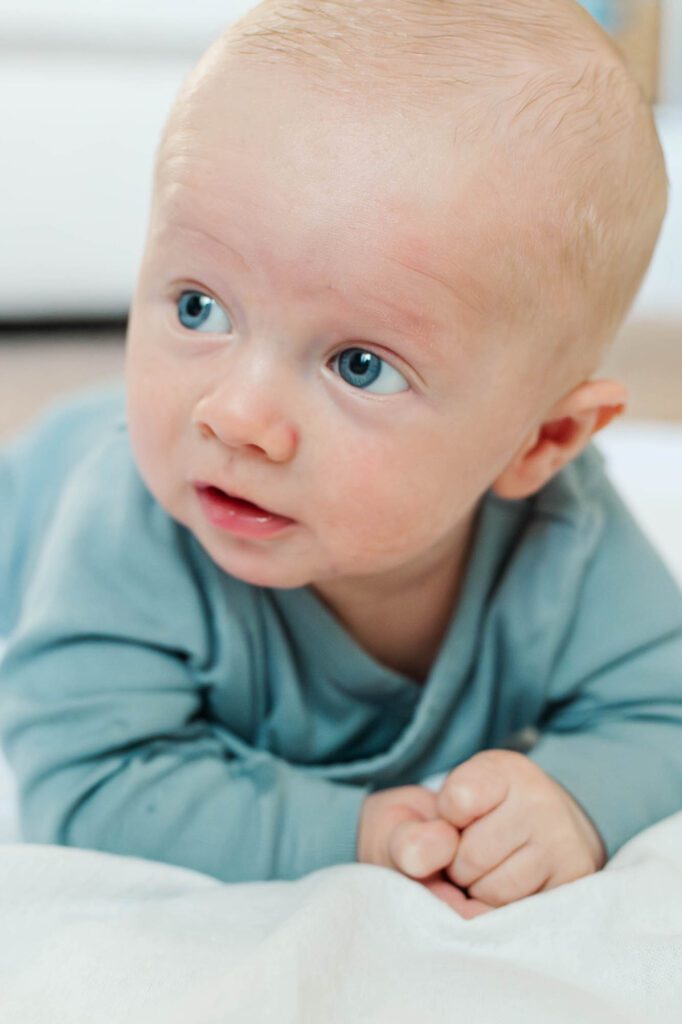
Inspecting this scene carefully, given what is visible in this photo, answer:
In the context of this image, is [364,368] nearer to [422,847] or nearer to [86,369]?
A: [422,847]

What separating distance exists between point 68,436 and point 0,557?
108mm

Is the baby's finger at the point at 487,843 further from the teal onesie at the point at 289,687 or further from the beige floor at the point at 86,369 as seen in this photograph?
the beige floor at the point at 86,369

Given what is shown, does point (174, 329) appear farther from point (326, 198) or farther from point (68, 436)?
point (68, 436)

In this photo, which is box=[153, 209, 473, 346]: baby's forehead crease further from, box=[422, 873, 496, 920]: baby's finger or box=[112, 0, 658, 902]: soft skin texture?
box=[422, 873, 496, 920]: baby's finger

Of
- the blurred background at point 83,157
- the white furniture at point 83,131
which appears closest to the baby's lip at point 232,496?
the blurred background at point 83,157

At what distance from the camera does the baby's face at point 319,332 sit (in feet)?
1.98

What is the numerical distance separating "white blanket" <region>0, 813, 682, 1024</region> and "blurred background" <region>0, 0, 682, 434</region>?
4.27 ft

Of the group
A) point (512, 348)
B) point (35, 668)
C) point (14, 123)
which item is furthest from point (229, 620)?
point (14, 123)

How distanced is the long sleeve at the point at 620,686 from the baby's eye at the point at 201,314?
0.31 m

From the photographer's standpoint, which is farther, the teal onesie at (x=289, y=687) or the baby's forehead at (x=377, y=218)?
the teal onesie at (x=289, y=687)

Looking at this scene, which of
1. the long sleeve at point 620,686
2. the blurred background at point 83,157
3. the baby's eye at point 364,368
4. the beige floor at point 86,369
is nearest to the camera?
the baby's eye at point 364,368

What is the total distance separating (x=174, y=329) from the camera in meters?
0.67

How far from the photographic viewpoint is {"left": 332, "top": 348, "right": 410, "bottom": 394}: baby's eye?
63 centimetres

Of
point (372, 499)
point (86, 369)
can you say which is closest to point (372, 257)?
point (372, 499)
